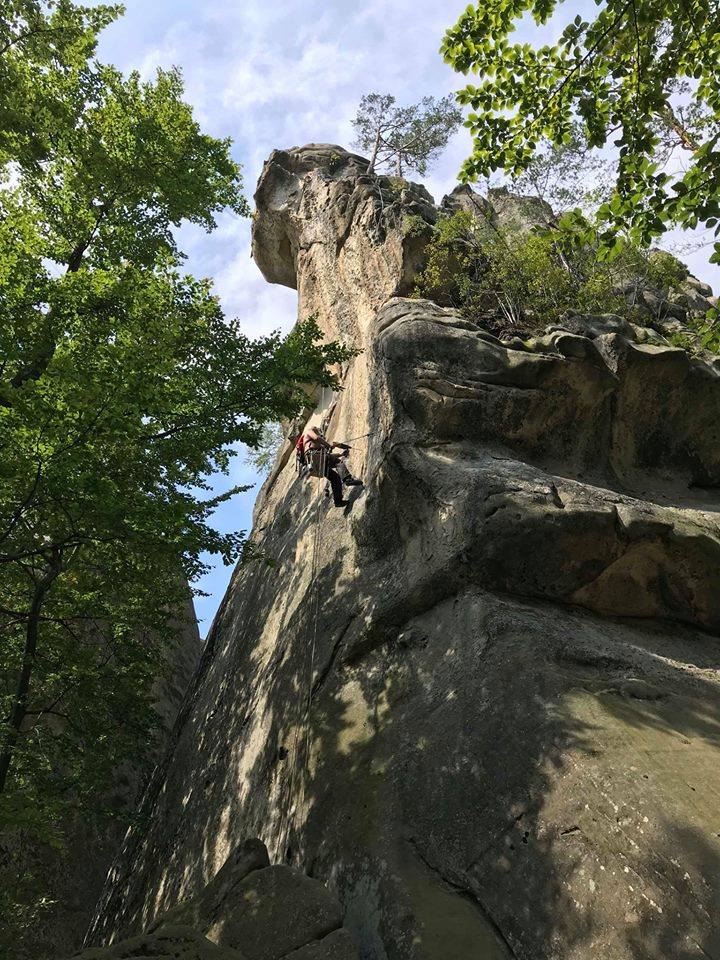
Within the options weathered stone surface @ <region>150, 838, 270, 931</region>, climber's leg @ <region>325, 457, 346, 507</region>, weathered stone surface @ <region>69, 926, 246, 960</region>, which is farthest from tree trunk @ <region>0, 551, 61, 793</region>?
climber's leg @ <region>325, 457, 346, 507</region>

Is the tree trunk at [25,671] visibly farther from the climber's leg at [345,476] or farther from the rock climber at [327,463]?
the climber's leg at [345,476]

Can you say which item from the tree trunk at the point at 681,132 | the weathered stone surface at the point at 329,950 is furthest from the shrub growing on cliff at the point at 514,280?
the weathered stone surface at the point at 329,950

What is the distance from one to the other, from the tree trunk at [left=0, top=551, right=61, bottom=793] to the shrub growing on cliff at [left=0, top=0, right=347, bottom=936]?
0.11 feet

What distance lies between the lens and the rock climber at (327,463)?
12297mm

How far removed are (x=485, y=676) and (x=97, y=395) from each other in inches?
219

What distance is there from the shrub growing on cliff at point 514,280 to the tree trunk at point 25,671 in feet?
33.5

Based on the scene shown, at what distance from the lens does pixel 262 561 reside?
48.9 ft

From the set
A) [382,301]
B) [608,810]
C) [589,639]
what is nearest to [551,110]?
[589,639]

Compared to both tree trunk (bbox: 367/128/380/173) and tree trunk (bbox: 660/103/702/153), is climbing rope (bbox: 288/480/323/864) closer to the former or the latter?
tree trunk (bbox: 660/103/702/153)

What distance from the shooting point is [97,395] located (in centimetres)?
757

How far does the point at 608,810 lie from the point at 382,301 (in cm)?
1449

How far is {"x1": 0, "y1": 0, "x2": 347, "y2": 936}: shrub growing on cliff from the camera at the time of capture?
765cm

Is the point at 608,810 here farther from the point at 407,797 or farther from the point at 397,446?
the point at 397,446

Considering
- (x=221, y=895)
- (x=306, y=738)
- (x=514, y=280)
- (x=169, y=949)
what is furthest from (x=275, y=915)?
(x=514, y=280)
